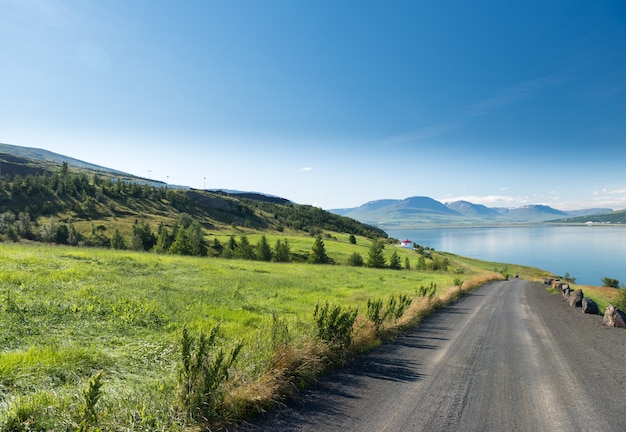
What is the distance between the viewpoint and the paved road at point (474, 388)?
5742 mm

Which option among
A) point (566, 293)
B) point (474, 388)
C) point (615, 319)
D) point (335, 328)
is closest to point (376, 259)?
point (566, 293)

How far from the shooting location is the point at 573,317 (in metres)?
17.0

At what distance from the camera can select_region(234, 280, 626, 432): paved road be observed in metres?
5.74

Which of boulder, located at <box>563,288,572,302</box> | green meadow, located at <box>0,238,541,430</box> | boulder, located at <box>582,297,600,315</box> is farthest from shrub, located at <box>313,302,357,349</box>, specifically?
boulder, located at <box>563,288,572,302</box>

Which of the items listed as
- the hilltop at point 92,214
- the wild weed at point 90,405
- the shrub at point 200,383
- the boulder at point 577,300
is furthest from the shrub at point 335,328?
the hilltop at point 92,214

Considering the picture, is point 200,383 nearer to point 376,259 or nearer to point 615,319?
point 615,319

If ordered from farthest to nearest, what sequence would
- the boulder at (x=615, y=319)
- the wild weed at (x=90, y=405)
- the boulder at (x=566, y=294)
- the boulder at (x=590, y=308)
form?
the boulder at (x=566, y=294) → the boulder at (x=590, y=308) → the boulder at (x=615, y=319) → the wild weed at (x=90, y=405)

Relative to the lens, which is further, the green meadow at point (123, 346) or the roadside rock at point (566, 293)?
the roadside rock at point (566, 293)

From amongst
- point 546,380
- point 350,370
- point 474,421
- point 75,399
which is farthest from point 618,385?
point 75,399

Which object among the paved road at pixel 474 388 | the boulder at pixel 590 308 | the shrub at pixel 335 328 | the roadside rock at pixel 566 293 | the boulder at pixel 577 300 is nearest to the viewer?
the paved road at pixel 474 388

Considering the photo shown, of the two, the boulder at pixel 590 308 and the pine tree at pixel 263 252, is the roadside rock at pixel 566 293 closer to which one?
the boulder at pixel 590 308

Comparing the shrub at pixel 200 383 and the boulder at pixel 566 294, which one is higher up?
the boulder at pixel 566 294

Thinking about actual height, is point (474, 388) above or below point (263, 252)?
above

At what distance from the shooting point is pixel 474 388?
740 centimetres
